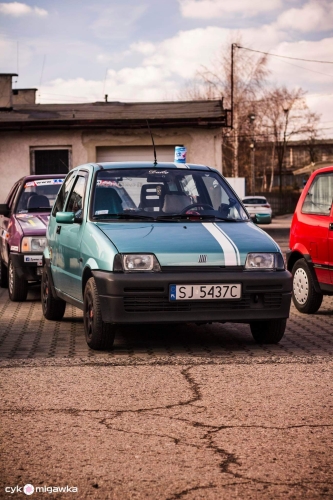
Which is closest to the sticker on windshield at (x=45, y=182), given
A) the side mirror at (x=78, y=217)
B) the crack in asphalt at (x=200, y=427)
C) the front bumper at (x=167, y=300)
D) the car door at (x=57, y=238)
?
the car door at (x=57, y=238)

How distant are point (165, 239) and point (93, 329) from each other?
0.95 metres

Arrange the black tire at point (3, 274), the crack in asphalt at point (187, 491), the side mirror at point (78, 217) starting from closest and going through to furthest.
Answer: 1. the crack in asphalt at point (187, 491)
2. the side mirror at point (78, 217)
3. the black tire at point (3, 274)

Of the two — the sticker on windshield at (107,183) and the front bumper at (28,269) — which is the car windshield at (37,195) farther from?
the sticker on windshield at (107,183)

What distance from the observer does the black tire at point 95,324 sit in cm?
780

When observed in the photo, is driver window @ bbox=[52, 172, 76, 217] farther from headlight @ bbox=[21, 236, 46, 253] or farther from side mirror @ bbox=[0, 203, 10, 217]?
side mirror @ bbox=[0, 203, 10, 217]

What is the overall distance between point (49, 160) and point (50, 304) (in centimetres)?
1805

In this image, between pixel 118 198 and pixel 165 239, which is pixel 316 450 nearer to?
pixel 165 239

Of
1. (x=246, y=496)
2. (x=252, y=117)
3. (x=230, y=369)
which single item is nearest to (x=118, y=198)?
(x=230, y=369)

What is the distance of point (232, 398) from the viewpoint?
19.6 ft

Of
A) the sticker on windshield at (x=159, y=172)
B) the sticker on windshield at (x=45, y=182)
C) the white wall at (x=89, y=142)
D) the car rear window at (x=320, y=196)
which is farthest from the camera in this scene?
the white wall at (x=89, y=142)

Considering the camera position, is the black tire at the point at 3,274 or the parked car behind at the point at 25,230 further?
the black tire at the point at 3,274

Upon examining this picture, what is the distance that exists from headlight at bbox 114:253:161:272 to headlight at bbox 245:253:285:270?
32.3 inches

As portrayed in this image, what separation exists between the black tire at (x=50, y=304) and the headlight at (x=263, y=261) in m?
2.84

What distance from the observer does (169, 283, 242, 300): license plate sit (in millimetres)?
7625
